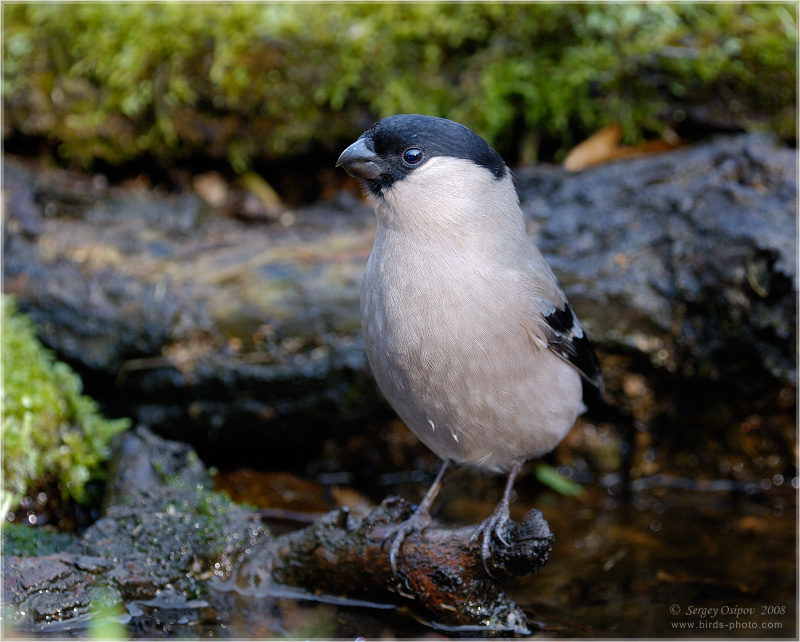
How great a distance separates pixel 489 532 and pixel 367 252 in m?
3.00

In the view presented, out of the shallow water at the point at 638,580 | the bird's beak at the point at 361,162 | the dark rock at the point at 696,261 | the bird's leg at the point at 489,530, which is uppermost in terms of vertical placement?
the bird's beak at the point at 361,162

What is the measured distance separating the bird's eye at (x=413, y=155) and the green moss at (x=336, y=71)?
11.9 ft

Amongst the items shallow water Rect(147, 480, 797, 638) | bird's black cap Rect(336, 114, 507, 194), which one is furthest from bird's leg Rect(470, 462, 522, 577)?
bird's black cap Rect(336, 114, 507, 194)

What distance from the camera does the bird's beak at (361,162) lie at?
4031 mm

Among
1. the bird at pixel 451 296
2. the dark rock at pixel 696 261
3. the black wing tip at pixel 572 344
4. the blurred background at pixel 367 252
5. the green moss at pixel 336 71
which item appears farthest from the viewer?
the green moss at pixel 336 71

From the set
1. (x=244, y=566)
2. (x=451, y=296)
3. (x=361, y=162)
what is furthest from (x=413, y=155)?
(x=244, y=566)

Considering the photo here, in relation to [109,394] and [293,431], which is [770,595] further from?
[109,394]

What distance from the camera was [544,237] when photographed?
627cm

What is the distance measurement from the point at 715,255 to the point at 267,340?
Result: 11.5ft

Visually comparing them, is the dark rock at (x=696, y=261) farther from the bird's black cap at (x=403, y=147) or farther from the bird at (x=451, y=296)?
the bird's black cap at (x=403, y=147)

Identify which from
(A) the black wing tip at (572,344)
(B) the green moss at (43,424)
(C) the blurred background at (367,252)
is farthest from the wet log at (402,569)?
(B) the green moss at (43,424)

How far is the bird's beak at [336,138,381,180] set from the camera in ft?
13.2

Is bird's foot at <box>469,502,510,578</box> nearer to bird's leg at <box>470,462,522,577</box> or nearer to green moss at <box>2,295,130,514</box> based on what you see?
bird's leg at <box>470,462,522,577</box>

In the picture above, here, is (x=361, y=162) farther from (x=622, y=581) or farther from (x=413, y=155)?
(x=622, y=581)
